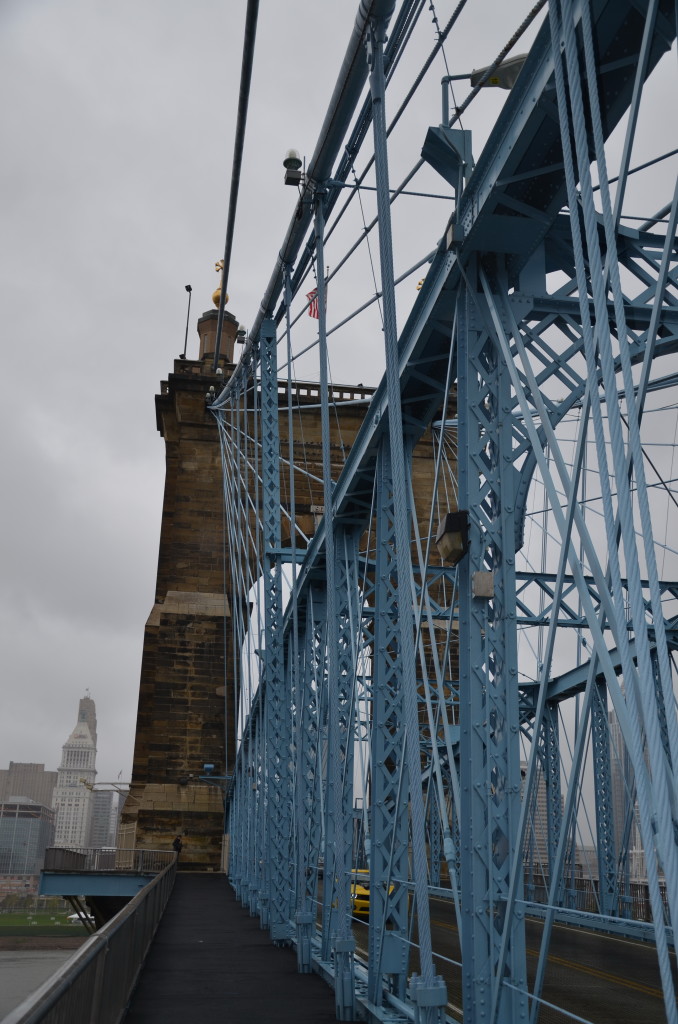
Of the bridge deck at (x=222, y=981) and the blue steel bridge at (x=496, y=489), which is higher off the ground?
the blue steel bridge at (x=496, y=489)

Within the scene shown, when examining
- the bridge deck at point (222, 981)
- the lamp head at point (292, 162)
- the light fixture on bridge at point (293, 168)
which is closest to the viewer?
the bridge deck at point (222, 981)

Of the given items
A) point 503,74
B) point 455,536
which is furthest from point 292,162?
point 455,536

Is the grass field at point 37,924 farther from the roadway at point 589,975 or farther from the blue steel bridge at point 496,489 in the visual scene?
the blue steel bridge at point 496,489

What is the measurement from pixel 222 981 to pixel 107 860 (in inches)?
884

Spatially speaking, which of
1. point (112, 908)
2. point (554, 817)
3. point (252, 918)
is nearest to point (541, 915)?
point (554, 817)

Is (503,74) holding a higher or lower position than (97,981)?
higher

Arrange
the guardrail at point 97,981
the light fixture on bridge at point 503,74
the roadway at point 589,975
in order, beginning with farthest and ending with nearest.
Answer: the roadway at point 589,975, the light fixture on bridge at point 503,74, the guardrail at point 97,981

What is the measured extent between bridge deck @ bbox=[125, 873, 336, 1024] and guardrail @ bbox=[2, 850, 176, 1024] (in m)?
0.36

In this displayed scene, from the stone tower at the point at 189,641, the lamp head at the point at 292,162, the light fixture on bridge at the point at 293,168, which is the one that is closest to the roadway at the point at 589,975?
the light fixture on bridge at the point at 293,168

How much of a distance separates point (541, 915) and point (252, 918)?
9.19 m

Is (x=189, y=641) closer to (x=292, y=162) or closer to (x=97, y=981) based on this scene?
(x=292, y=162)

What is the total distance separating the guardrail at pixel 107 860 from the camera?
28266 mm

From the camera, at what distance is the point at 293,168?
12.5m

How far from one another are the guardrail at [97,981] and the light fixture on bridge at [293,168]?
867cm
